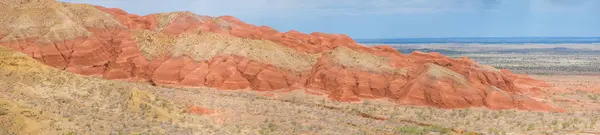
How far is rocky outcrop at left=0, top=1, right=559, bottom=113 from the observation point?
52.9 meters

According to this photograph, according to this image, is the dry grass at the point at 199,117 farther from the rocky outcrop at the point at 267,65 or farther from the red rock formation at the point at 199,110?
the rocky outcrop at the point at 267,65

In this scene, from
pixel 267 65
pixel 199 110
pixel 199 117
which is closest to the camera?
pixel 199 117

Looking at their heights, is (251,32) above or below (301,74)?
above

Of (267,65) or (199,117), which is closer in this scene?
(199,117)

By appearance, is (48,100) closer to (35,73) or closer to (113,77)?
(35,73)

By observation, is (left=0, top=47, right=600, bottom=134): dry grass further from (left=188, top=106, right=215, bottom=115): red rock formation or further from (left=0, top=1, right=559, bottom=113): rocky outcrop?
(left=0, top=1, right=559, bottom=113): rocky outcrop

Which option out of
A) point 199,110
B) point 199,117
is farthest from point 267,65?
point 199,117

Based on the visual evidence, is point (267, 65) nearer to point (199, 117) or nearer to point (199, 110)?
point (199, 110)

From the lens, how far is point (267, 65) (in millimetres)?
58625

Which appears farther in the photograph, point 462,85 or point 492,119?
point 462,85

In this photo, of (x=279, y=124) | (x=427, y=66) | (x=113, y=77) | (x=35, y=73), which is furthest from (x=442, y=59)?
(x=35, y=73)

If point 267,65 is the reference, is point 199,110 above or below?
below

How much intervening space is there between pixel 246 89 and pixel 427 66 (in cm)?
1877

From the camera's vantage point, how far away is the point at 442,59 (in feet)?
205
